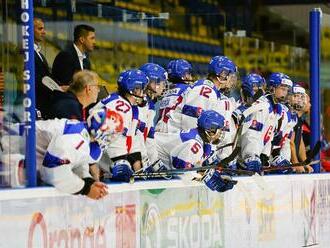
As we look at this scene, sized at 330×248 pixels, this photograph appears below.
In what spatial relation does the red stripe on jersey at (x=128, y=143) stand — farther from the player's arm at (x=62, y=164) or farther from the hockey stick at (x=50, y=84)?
the player's arm at (x=62, y=164)

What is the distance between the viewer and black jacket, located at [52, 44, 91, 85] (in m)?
8.11

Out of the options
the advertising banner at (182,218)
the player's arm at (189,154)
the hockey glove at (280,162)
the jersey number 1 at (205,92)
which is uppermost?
the jersey number 1 at (205,92)

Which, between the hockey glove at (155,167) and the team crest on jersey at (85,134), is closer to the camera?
the team crest on jersey at (85,134)

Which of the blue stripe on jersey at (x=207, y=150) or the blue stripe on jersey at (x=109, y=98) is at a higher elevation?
the blue stripe on jersey at (x=109, y=98)

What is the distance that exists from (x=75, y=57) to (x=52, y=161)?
197 centimetres

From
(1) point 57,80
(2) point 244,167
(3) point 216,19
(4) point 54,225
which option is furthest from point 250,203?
(3) point 216,19

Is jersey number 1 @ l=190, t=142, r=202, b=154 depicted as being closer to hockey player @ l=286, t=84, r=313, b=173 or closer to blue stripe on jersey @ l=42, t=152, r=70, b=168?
blue stripe on jersey @ l=42, t=152, r=70, b=168

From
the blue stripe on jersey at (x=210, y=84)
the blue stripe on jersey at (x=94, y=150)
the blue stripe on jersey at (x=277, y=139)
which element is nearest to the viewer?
the blue stripe on jersey at (x=94, y=150)

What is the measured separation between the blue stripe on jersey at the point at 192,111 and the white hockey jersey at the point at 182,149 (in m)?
0.48

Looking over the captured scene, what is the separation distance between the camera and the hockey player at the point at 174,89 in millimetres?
8836

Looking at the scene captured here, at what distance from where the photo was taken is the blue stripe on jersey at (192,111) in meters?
8.76

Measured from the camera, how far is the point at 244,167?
9.19 m

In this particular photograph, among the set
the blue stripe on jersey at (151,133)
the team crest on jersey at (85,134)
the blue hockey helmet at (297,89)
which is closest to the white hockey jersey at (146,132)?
the blue stripe on jersey at (151,133)

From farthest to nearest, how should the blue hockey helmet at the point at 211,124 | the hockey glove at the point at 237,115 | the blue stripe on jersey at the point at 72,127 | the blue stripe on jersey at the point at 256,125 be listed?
the blue stripe on jersey at the point at 256,125, the hockey glove at the point at 237,115, the blue hockey helmet at the point at 211,124, the blue stripe on jersey at the point at 72,127
